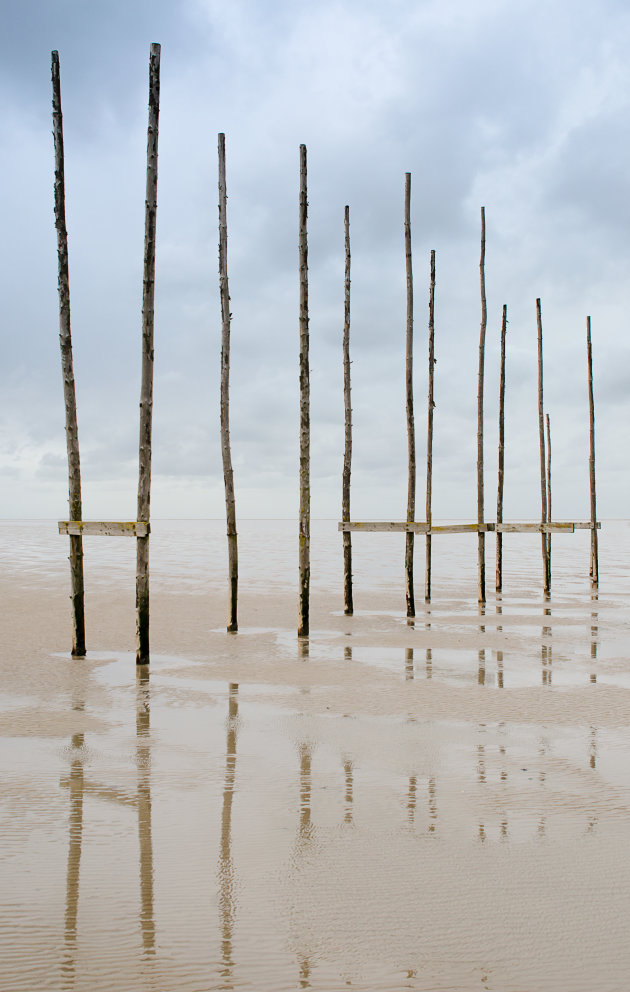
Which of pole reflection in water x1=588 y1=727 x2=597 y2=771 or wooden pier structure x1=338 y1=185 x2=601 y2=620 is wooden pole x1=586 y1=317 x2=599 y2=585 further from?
pole reflection in water x1=588 y1=727 x2=597 y2=771

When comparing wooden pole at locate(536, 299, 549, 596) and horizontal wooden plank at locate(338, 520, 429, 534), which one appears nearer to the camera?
horizontal wooden plank at locate(338, 520, 429, 534)

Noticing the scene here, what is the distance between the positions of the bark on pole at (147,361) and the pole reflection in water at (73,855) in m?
3.77

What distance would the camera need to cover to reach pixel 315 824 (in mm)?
4641

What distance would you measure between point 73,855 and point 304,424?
9.45m

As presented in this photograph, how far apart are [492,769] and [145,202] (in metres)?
8.46

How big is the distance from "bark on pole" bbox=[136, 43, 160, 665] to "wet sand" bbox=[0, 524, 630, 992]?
0.77 metres

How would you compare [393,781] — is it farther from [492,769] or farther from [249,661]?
[249,661]

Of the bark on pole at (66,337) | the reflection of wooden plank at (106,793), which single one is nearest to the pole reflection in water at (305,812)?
the reflection of wooden plank at (106,793)

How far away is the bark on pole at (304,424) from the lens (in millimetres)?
12969


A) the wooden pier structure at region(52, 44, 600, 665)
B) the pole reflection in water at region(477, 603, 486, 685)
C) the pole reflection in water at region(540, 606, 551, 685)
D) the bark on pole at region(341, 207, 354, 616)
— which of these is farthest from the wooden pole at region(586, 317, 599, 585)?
the pole reflection in water at region(477, 603, 486, 685)

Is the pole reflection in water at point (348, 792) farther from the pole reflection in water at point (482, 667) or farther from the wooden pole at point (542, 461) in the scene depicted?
the wooden pole at point (542, 461)

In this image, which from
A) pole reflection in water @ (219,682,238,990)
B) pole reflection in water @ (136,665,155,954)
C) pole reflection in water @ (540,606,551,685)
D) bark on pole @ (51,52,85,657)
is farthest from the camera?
bark on pole @ (51,52,85,657)

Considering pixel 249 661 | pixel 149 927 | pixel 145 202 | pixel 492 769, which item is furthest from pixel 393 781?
pixel 145 202

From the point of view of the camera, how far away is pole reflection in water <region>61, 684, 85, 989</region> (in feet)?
10.3
